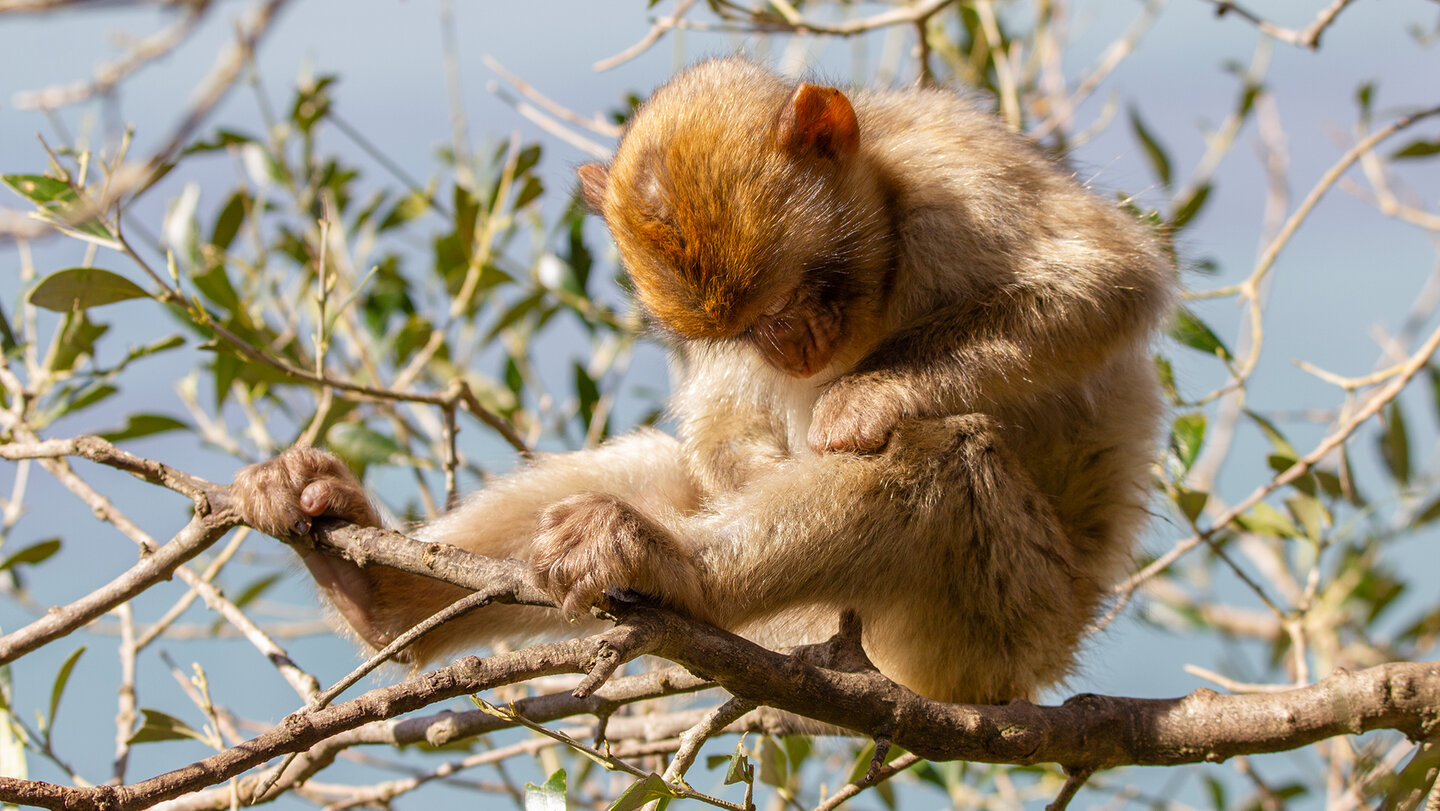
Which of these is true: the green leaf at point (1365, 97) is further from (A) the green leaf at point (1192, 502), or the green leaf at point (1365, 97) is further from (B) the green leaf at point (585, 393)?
(B) the green leaf at point (585, 393)

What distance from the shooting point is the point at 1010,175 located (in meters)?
3.33

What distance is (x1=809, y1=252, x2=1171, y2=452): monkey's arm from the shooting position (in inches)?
114

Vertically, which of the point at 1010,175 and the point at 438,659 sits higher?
the point at 1010,175

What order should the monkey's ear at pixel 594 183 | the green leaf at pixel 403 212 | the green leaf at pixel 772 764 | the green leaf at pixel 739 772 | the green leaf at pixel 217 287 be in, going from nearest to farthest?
the green leaf at pixel 739 772 → the green leaf at pixel 772 764 → the monkey's ear at pixel 594 183 → the green leaf at pixel 217 287 → the green leaf at pixel 403 212

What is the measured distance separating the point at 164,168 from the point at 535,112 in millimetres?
1972

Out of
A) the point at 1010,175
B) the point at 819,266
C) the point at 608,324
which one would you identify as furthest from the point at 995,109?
the point at 608,324

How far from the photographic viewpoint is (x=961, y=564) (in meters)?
2.81

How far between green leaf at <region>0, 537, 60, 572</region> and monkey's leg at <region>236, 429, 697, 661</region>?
3.36ft

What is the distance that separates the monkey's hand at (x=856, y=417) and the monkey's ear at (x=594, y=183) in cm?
94

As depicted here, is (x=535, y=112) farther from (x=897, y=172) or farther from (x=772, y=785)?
(x=772, y=785)

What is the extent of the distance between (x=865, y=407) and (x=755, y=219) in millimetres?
553

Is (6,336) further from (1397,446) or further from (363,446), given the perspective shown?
(1397,446)

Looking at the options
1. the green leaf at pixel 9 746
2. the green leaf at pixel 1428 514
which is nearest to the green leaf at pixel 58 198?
the green leaf at pixel 9 746

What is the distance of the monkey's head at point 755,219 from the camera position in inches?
115
